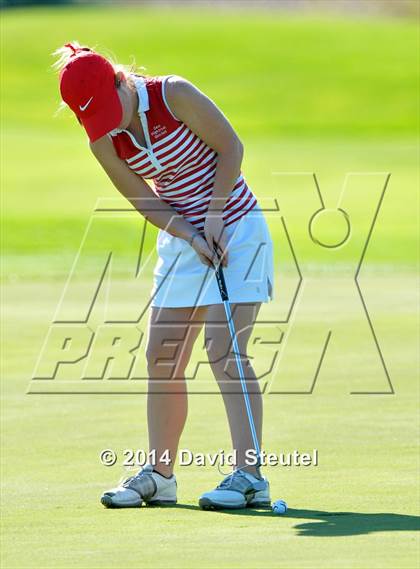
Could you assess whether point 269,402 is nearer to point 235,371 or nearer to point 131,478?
point 235,371

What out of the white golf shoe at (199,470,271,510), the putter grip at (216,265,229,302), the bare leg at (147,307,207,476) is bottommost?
the white golf shoe at (199,470,271,510)

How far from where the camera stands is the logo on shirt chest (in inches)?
226

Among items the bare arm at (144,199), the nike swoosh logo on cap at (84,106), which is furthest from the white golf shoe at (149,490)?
the nike swoosh logo on cap at (84,106)

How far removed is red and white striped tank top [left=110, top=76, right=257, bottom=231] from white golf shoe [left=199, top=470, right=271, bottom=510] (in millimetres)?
1022

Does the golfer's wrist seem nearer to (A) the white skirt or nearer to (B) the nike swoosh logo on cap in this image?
(A) the white skirt

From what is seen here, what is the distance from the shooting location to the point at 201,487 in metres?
6.07

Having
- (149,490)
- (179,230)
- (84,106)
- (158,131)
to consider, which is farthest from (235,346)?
(84,106)

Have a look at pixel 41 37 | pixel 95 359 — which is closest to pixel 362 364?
pixel 95 359

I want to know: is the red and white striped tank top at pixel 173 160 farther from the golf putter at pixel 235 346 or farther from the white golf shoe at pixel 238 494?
the white golf shoe at pixel 238 494

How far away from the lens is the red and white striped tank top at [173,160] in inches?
225

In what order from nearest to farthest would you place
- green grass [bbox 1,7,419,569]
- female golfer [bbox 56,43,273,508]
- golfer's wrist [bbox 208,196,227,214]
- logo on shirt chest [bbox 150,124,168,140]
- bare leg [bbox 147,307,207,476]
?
green grass [bbox 1,7,419,569]
female golfer [bbox 56,43,273,508]
logo on shirt chest [bbox 150,124,168,140]
golfer's wrist [bbox 208,196,227,214]
bare leg [bbox 147,307,207,476]

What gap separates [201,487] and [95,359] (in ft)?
10.5

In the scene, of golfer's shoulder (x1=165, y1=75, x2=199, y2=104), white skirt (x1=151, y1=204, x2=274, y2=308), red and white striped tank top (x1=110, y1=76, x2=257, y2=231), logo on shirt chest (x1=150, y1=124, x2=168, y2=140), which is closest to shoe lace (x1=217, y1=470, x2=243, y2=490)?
white skirt (x1=151, y1=204, x2=274, y2=308)

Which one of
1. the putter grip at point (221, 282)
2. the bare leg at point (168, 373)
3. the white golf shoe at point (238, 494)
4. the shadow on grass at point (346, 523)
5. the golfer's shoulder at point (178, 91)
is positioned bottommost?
the shadow on grass at point (346, 523)
